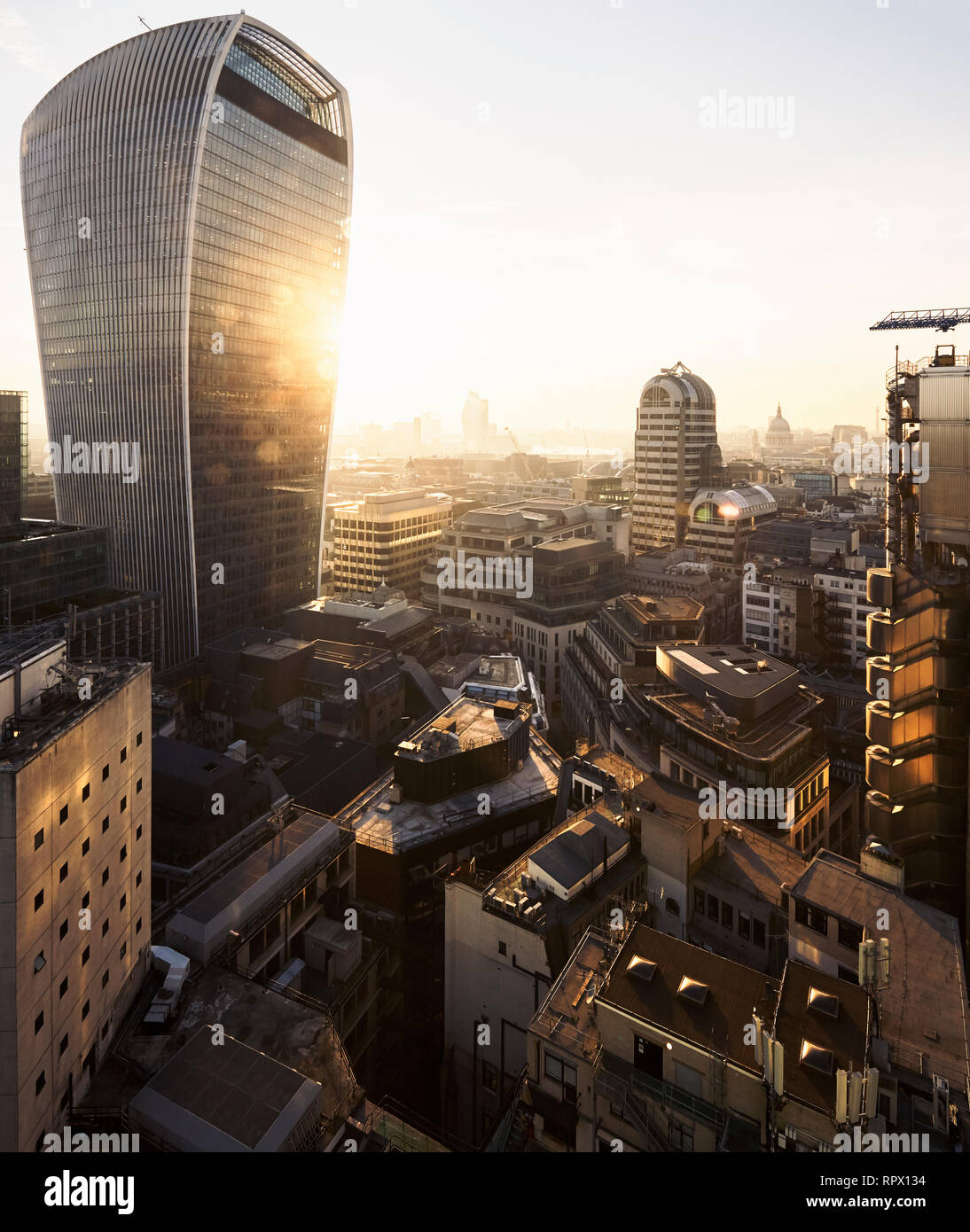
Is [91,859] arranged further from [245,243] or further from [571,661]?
[245,243]

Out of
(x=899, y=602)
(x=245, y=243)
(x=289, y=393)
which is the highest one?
(x=245, y=243)

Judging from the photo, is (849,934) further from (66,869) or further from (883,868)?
(66,869)

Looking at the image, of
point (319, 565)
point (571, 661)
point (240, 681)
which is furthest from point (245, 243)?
point (571, 661)

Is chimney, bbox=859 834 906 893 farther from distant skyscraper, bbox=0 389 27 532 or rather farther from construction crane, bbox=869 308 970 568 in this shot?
distant skyscraper, bbox=0 389 27 532

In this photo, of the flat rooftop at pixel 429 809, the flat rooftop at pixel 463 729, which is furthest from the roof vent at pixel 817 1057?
the flat rooftop at pixel 463 729

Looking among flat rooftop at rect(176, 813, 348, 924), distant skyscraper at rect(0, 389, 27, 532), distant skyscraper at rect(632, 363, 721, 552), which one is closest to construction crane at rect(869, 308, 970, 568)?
flat rooftop at rect(176, 813, 348, 924)

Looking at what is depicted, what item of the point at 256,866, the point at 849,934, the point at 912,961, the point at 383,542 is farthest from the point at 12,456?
A: the point at 912,961

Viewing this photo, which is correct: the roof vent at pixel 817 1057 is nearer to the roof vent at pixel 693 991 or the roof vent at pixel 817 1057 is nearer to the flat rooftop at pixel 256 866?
the roof vent at pixel 693 991
